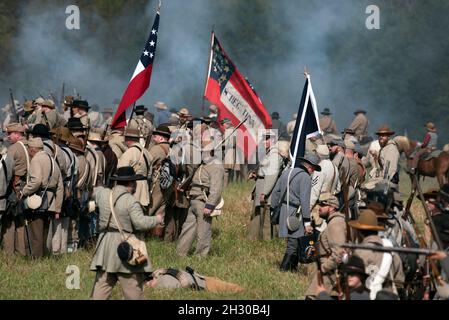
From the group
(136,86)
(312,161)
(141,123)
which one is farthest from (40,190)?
(141,123)

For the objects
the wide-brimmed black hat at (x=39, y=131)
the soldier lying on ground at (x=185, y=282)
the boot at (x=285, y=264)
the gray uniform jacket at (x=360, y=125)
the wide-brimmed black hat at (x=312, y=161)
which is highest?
the gray uniform jacket at (x=360, y=125)

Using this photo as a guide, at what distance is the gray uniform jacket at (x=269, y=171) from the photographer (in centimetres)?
1972

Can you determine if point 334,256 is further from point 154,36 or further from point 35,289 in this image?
point 154,36

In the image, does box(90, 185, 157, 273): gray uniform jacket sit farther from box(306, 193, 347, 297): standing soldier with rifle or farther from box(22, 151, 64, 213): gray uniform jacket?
box(22, 151, 64, 213): gray uniform jacket

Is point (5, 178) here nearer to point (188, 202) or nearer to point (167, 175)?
point (167, 175)

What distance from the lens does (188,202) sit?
63.3ft

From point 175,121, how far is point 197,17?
1595cm

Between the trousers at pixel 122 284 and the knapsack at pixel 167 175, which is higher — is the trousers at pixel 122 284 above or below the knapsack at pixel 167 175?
below

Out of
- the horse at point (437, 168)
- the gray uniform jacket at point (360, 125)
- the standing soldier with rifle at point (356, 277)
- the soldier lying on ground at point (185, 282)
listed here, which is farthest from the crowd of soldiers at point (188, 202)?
the gray uniform jacket at point (360, 125)

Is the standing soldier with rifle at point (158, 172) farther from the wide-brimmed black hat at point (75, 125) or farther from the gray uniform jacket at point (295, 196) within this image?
the gray uniform jacket at point (295, 196)

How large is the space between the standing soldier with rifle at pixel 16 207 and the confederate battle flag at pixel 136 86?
1749 millimetres

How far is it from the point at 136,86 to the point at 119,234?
6309 millimetres

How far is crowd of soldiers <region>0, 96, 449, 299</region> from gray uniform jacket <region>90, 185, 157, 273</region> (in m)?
0.01

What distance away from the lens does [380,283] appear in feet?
38.7
